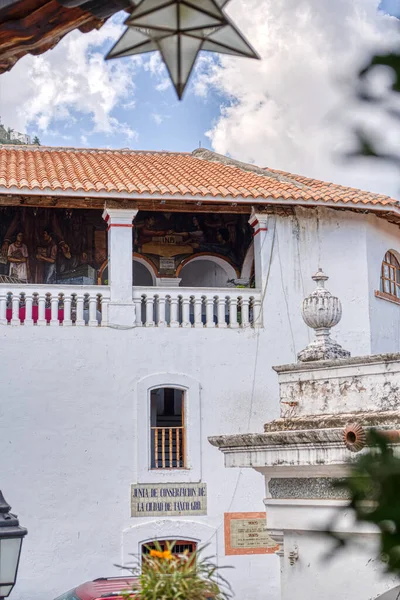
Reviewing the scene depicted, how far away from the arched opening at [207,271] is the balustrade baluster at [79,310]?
152 inches

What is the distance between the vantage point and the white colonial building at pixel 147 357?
16.1 metres

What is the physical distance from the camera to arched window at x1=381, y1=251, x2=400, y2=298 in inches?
755

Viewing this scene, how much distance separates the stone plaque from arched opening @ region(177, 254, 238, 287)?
5344 millimetres

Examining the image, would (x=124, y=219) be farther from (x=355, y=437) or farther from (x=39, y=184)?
(x=355, y=437)

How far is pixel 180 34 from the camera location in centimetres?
406

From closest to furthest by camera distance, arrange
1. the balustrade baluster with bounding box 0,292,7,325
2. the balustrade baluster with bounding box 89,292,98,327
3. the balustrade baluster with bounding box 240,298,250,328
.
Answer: the balustrade baluster with bounding box 0,292,7,325, the balustrade baluster with bounding box 89,292,98,327, the balustrade baluster with bounding box 240,298,250,328

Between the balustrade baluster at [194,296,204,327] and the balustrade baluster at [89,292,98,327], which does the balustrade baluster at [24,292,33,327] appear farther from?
the balustrade baluster at [194,296,204,327]

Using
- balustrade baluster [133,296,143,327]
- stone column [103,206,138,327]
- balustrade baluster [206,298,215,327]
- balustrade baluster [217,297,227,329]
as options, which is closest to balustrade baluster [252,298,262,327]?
balustrade baluster [217,297,227,329]

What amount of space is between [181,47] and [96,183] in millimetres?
13345

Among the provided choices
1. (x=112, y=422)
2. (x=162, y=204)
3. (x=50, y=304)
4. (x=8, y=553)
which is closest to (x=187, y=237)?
(x=162, y=204)

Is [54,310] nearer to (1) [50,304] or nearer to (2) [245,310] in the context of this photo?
(1) [50,304]

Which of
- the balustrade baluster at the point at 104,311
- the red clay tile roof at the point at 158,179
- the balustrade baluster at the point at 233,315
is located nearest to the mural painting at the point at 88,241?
the red clay tile roof at the point at 158,179

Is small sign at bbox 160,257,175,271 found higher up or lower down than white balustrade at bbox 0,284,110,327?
higher up

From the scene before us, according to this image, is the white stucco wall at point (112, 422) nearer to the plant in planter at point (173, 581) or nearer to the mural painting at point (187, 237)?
the mural painting at point (187, 237)
